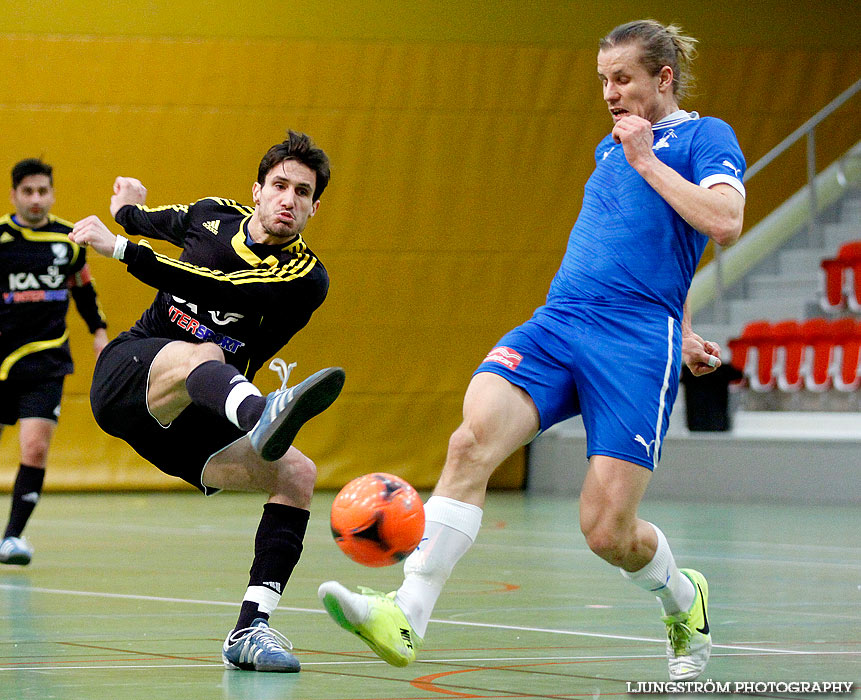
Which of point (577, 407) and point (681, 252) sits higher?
A: point (681, 252)

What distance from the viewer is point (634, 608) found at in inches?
240

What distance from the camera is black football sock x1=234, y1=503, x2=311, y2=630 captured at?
4.59 m

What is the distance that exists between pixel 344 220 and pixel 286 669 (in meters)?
10.8

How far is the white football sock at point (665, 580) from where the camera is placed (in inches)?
168

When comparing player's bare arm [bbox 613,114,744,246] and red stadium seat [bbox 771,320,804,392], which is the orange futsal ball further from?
red stadium seat [bbox 771,320,804,392]

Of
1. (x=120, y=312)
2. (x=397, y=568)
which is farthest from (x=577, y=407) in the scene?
(x=120, y=312)

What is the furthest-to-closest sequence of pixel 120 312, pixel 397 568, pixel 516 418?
pixel 120 312 < pixel 397 568 < pixel 516 418

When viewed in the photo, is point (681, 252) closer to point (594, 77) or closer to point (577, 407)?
point (577, 407)

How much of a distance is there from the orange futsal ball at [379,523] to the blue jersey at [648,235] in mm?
821

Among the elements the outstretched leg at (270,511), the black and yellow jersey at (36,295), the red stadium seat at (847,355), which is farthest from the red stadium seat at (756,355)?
the outstretched leg at (270,511)

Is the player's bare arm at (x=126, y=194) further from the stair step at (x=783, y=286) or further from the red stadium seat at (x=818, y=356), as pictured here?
the stair step at (x=783, y=286)

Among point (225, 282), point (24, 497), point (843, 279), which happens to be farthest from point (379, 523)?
point (843, 279)

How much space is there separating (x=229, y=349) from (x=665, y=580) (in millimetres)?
1656

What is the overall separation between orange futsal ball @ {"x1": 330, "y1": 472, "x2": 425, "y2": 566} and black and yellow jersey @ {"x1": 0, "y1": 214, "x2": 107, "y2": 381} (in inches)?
183
